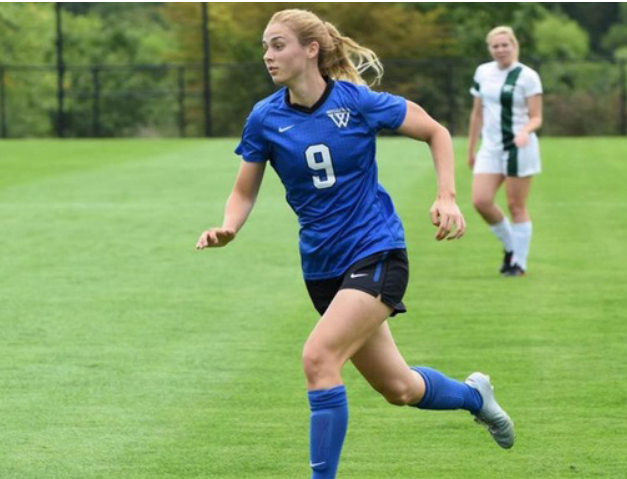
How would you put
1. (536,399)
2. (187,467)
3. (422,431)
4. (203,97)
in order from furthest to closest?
1. (203,97)
2. (536,399)
3. (422,431)
4. (187,467)

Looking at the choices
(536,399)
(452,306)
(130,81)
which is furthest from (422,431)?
(130,81)

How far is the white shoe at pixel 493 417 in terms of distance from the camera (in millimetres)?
7098

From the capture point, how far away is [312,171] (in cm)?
632

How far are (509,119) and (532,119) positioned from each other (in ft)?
0.74

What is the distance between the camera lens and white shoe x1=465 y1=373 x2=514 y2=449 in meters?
7.10

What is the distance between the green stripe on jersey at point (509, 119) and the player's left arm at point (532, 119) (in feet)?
0.38

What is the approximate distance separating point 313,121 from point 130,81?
5233 cm

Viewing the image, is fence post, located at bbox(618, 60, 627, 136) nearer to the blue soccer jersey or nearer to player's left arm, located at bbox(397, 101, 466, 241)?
player's left arm, located at bbox(397, 101, 466, 241)

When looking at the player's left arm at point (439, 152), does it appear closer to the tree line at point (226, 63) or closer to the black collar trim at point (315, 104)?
the black collar trim at point (315, 104)

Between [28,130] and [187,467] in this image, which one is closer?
[187,467]

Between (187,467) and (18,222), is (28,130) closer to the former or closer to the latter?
(18,222)

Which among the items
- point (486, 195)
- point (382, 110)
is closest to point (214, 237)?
point (382, 110)

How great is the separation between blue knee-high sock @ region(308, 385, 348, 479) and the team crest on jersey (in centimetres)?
104

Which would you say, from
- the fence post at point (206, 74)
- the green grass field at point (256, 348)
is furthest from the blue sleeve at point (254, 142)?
the fence post at point (206, 74)
